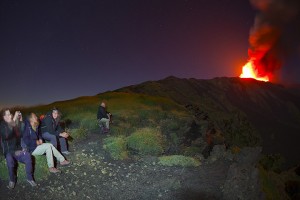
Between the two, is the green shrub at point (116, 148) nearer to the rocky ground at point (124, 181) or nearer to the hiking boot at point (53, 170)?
the rocky ground at point (124, 181)

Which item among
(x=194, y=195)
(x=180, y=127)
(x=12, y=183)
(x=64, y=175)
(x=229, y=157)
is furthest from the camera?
(x=180, y=127)

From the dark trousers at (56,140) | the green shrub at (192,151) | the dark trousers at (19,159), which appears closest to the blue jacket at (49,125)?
the dark trousers at (56,140)

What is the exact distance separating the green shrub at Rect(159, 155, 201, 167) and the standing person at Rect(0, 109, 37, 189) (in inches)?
290

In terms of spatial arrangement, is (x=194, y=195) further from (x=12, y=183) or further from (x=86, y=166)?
(x=12, y=183)

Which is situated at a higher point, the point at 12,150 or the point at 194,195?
the point at 12,150

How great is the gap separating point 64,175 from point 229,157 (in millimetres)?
9688

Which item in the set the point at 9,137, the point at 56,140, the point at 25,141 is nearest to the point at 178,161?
the point at 56,140

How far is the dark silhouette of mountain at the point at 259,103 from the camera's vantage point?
120 meters

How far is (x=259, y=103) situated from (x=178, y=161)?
15535 centimetres

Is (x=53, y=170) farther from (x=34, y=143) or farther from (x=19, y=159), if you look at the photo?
(x=19, y=159)

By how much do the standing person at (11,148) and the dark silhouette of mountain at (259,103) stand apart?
90609 mm

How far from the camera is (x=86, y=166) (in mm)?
16016

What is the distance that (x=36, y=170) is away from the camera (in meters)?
13.9

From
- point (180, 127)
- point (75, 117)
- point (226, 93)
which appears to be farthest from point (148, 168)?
point (226, 93)
